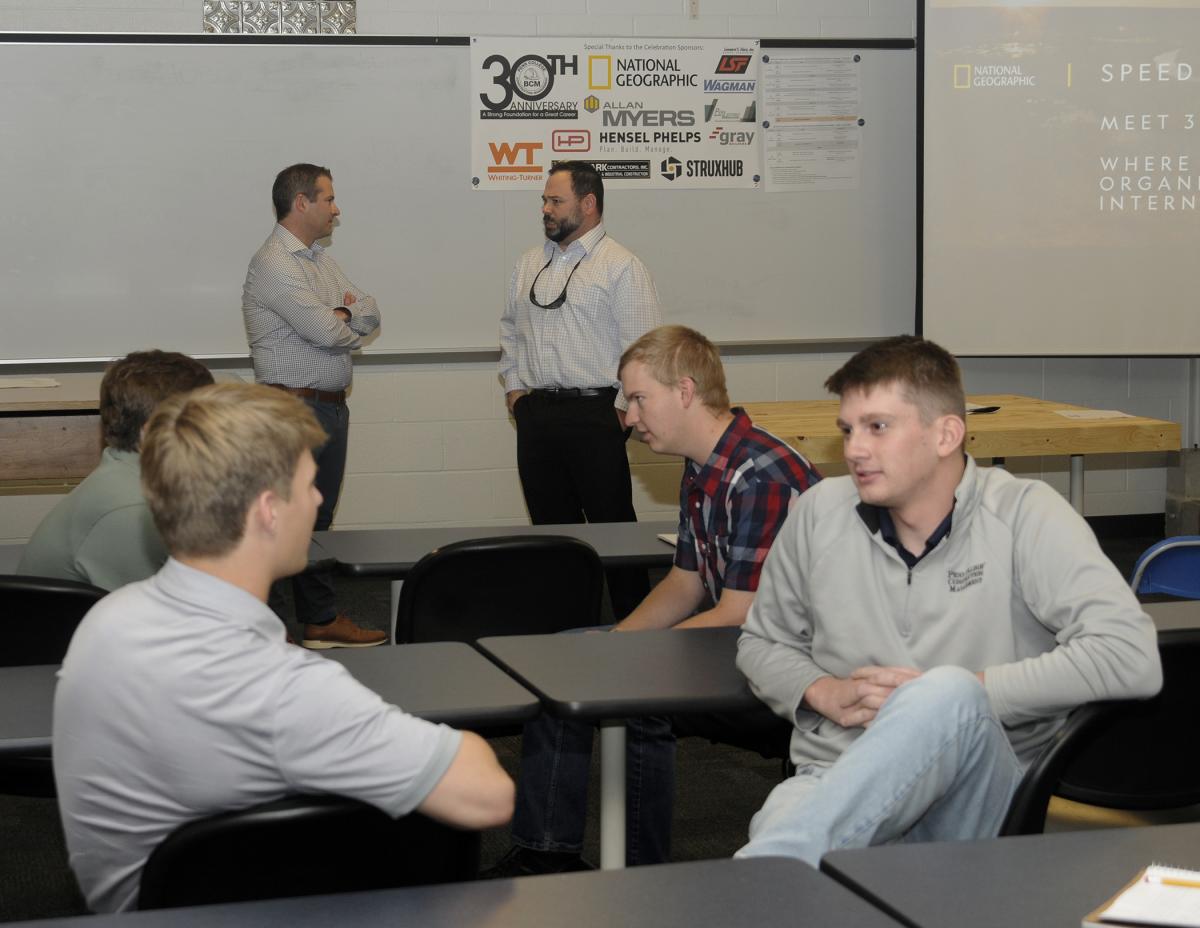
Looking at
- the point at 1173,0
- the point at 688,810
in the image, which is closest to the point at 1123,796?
the point at 688,810

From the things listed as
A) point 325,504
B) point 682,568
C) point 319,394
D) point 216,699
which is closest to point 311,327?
point 319,394

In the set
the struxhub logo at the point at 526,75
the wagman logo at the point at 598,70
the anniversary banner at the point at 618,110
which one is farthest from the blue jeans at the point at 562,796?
the wagman logo at the point at 598,70

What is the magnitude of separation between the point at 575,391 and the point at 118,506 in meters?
2.56

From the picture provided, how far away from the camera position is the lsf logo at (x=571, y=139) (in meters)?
5.88

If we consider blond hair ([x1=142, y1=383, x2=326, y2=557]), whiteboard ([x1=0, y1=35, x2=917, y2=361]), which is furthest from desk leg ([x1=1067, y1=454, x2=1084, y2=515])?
blond hair ([x1=142, y1=383, x2=326, y2=557])

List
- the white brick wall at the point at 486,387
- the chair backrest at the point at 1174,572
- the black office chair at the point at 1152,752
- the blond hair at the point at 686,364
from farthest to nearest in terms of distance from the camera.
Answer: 1. the white brick wall at the point at 486,387
2. the chair backrest at the point at 1174,572
3. the blond hair at the point at 686,364
4. the black office chair at the point at 1152,752

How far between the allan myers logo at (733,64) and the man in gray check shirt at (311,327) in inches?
73.3

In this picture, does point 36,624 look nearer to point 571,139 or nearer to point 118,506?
point 118,506

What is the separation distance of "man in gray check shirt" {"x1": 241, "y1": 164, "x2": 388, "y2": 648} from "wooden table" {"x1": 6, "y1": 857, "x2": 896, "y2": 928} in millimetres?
3547

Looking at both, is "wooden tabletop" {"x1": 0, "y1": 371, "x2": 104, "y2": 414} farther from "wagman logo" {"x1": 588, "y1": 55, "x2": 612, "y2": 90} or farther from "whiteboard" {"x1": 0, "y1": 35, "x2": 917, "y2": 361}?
"wagman logo" {"x1": 588, "y1": 55, "x2": 612, "y2": 90}

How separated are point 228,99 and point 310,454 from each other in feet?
14.2

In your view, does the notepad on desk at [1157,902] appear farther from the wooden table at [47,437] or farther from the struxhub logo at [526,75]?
the struxhub logo at [526,75]

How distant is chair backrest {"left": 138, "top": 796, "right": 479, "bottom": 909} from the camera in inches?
56.1

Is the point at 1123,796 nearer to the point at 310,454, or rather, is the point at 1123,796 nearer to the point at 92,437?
the point at 310,454
